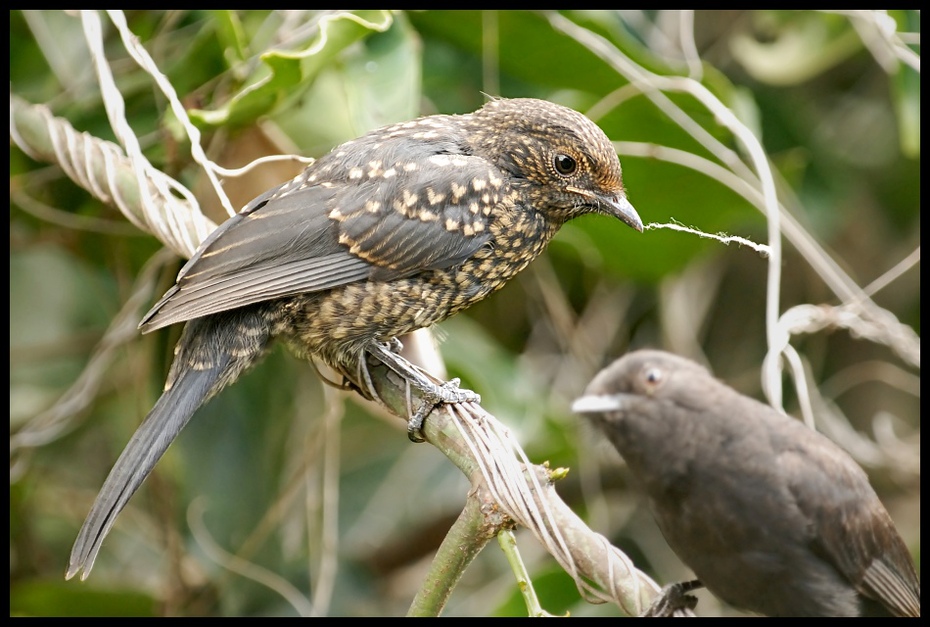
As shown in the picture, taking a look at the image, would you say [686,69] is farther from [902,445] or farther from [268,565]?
[268,565]

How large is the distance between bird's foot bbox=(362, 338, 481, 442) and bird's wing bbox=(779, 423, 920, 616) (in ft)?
2.53

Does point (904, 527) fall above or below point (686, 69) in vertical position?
below

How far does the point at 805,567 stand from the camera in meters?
2.45

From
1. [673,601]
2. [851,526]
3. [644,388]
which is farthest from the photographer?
[644,388]

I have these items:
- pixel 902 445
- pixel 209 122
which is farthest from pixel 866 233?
pixel 209 122

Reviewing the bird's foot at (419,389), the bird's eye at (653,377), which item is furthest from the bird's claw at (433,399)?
the bird's eye at (653,377)

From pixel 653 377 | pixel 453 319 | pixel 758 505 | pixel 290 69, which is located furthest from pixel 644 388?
pixel 453 319

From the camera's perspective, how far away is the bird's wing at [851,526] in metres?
2.47

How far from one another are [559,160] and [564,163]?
0.05 ft

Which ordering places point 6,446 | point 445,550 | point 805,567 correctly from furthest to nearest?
point 6,446
point 805,567
point 445,550

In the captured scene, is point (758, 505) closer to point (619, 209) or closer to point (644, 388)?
point (644, 388)

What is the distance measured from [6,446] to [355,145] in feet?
6.01

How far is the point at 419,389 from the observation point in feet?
8.07

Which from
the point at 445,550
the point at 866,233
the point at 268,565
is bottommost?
the point at 268,565
